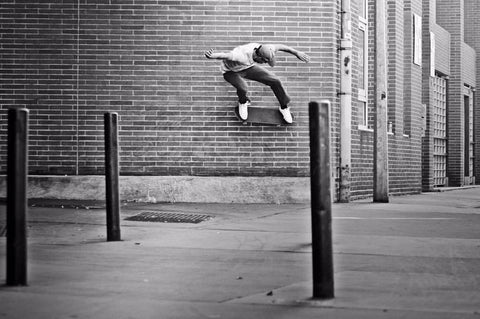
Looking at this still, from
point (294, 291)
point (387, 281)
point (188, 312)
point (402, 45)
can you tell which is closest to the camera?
point (188, 312)

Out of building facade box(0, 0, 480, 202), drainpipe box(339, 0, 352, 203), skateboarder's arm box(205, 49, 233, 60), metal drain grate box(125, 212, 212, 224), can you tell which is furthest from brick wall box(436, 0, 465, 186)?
metal drain grate box(125, 212, 212, 224)

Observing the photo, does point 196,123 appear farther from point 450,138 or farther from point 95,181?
point 450,138

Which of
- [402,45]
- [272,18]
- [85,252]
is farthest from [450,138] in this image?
[85,252]

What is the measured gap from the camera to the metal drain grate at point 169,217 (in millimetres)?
10898

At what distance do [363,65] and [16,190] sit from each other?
1216 cm

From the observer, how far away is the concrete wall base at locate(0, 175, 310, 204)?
13930 millimetres

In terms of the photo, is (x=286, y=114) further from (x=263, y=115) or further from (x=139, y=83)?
(x=139, y=83)

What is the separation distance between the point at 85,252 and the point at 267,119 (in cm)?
708

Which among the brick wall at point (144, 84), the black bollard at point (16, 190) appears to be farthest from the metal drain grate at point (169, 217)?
the black bollard at point (16, 190)

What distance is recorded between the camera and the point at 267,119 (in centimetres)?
1434

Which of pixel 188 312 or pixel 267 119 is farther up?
pixel 267 119

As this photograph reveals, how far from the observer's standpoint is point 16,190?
5.57 m

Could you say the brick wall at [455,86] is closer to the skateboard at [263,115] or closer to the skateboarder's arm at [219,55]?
the skateboard at [263,115]

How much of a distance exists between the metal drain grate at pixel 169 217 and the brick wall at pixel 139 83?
2.80 m
